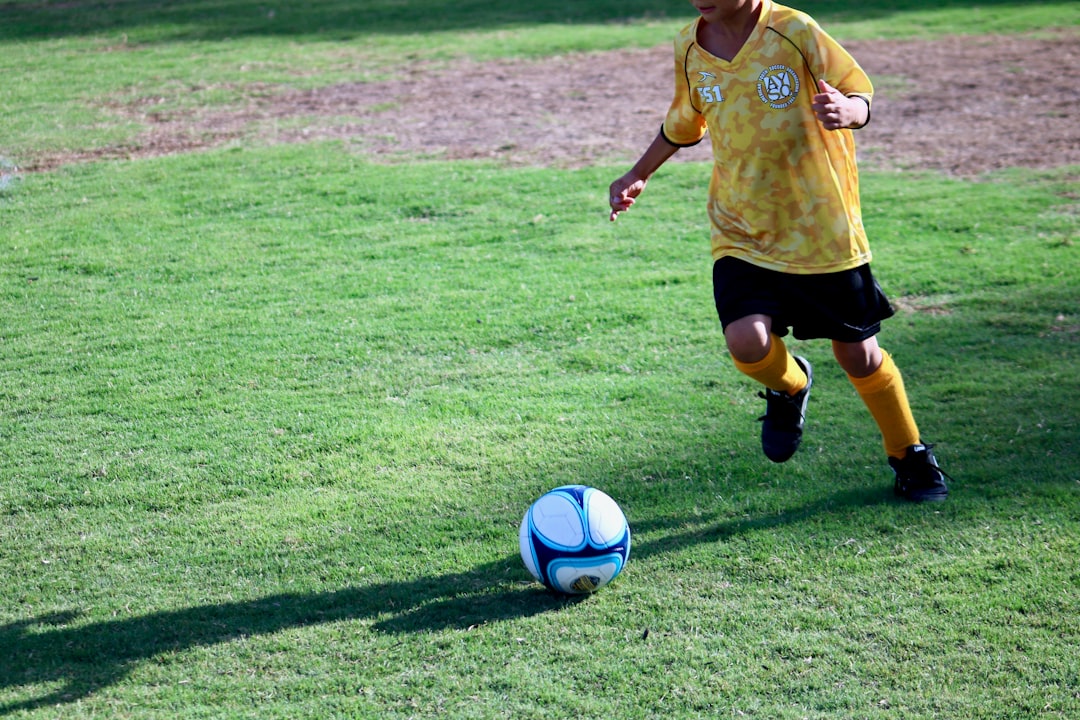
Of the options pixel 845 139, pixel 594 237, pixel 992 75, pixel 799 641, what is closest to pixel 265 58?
pixel 594 237

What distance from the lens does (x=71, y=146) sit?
29.2ft

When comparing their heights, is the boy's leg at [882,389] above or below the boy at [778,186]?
below

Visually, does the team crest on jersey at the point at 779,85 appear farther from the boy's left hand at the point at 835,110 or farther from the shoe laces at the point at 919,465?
the shoe laces at the point at 919,465

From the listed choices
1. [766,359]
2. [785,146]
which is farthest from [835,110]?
[766,359]

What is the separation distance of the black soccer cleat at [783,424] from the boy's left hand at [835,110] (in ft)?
3.47

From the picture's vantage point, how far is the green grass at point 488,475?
2.90 metres

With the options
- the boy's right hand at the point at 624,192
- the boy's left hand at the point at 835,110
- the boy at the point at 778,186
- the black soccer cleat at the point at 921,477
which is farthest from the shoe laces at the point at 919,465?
the boy's right hand at the point at 624,192

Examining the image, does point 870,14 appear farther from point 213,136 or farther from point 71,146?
point 71,146

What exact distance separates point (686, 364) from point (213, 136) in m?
5.91

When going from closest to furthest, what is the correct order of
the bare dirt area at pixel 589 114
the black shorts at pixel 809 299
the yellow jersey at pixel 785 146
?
the yellow jersey at pixel 785 146 < the black shorts at pixel 809 299 < the bare dirt area at pixel 589 114

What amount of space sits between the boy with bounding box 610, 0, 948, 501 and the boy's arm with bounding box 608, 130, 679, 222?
0.70 feet

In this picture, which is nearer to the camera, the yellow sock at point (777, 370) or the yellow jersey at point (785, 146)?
the yellow jersey at point (785, 146)

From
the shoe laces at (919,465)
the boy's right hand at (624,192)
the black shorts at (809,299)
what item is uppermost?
the boy's right hand at (624,192)

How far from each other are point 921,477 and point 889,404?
0.30m
